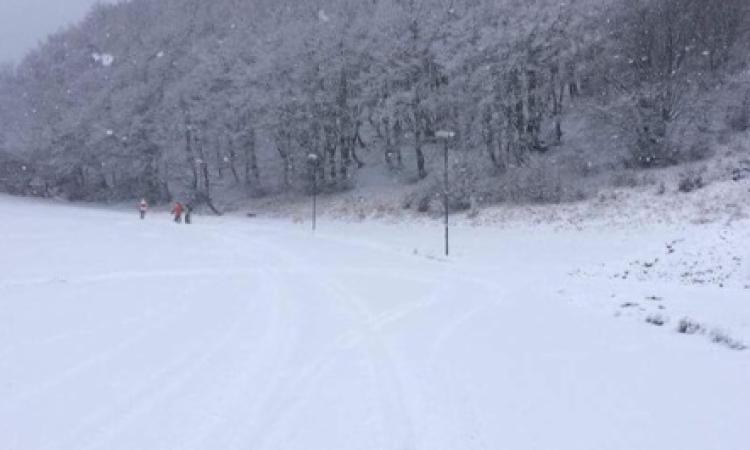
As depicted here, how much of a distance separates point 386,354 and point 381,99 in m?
41.0

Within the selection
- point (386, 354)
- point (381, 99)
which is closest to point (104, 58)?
point (381, 99)

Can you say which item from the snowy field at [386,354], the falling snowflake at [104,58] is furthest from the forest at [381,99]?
the snowy field at [386,354]

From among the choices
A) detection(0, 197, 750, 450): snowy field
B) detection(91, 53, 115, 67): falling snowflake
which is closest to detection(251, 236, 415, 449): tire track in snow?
detection(0, 197, 750, 450): snowy field

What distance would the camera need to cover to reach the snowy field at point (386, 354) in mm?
6641

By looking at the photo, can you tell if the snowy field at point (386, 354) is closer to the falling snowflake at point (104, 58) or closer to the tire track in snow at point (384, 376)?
the tire track in snow at point (384, 376)

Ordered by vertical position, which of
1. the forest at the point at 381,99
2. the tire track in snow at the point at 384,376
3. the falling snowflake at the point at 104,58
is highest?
the falling snowflake at the point at 104,58

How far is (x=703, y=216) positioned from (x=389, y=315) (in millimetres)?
16022

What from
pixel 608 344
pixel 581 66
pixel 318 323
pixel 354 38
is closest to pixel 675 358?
pixel 608 344

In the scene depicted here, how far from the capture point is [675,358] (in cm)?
928

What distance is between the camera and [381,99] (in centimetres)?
4922

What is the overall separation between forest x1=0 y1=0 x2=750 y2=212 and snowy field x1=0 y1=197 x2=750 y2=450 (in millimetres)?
16628

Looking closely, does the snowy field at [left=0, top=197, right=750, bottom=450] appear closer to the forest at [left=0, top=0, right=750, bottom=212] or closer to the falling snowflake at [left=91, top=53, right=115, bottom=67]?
the forest at [left=0, top=0, right=750, bottom=212]

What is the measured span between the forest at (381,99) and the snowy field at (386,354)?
1663 cm

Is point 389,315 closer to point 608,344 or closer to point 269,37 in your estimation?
point 608,344
